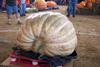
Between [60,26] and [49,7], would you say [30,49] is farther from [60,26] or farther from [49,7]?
[49,7]

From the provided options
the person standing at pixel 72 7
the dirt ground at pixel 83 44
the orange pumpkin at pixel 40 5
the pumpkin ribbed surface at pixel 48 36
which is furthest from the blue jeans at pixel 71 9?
the pumpkin ribbed surface at pixel 48 36

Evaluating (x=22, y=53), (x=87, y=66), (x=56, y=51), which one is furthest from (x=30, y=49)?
(x=87, y=66)

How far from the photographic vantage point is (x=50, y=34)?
356 cm

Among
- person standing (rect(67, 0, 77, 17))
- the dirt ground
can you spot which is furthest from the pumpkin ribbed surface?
person standing (rect(67, 0, 77, 17))

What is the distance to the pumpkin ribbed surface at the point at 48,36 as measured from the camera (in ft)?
11.7

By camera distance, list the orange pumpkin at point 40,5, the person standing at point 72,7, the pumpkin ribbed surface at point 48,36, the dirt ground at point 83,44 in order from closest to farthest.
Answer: the pumpkin ribbed surface at point 48,36
the dirt ground at point 83,44
the person standing at point 72,7
the orange pumpkin at point 40,5

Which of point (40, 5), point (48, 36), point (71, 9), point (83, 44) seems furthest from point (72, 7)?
point (48, 36)

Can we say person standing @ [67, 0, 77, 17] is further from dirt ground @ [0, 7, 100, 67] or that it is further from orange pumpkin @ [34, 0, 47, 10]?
dirt ground @ [0, 7, 100, 67]

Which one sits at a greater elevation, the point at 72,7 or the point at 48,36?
the point at 48,36

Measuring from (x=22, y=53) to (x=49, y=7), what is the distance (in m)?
10.6

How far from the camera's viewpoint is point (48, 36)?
11.7ft

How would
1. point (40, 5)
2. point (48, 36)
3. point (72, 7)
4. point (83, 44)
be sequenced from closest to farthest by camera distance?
point (48, 36), point (83, 44), point (72, 7), point (40, 5)

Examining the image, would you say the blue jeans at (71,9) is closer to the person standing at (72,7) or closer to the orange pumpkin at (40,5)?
the person standing at (72,7)

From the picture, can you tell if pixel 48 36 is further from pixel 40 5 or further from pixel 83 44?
pixel 40 5
